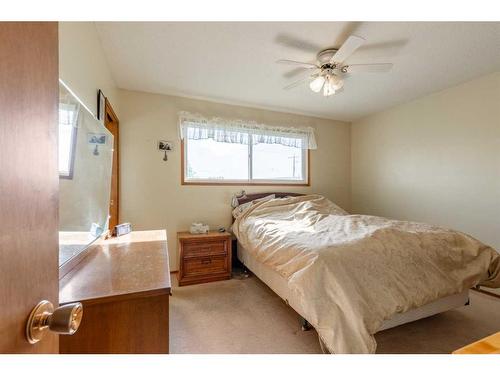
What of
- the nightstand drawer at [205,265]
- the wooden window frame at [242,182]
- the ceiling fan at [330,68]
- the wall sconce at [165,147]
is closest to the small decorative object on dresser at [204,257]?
the nightstand drawer at [205,265]

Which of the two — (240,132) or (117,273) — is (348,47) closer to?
(240,132)

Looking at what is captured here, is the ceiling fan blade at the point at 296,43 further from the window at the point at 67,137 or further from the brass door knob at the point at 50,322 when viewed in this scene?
the brass door knob at the point at 50,322

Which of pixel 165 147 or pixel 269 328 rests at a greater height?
pixel 165 147

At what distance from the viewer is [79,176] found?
48.6 inches

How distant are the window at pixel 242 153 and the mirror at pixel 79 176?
1.51 m

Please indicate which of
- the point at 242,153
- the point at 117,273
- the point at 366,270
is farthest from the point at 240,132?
the point at 117,273

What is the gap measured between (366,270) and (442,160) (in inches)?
94.0

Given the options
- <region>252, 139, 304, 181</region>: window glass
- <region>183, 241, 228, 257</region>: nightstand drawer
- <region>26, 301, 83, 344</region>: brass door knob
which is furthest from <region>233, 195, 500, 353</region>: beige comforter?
<region>252, 139, 304, 181</region>: window glass

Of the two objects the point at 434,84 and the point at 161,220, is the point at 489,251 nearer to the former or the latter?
the point at 434,84

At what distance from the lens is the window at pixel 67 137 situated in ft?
3.36

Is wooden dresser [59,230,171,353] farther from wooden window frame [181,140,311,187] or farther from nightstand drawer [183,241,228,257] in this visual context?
wooden window frame [181,140,311,187]

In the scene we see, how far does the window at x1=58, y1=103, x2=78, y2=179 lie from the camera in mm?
Answer: 1023
